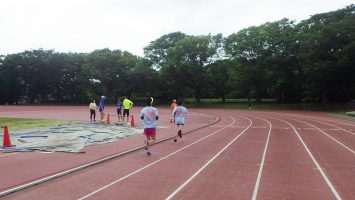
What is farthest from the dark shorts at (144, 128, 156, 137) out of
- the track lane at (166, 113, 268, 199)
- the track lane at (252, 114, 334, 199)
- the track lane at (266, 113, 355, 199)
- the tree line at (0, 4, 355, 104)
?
the tree line at (0, 4, 355, 104)

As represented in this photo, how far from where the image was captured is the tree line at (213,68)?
148 feet

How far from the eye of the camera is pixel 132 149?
38.9ft

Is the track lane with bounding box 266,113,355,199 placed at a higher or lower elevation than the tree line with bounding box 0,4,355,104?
lower

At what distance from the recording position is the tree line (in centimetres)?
4503

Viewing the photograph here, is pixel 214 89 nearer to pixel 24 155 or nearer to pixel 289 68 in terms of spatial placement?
pixel 289 68

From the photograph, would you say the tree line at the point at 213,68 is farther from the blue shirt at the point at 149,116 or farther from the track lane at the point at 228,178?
the blue shirt at the point at 149,116

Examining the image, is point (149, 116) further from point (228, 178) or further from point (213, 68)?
point (213, 68)

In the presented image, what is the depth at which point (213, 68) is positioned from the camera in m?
62.2

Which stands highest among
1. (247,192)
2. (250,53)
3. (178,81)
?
(250,53)

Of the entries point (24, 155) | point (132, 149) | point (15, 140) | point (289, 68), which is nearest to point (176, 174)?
point (132, 149)

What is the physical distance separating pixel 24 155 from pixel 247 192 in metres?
6.95

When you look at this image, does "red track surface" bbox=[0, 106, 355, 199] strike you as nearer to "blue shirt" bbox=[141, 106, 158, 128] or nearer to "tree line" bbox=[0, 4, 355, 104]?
"blue shirt" bbox=[141, 106, 158, 128]

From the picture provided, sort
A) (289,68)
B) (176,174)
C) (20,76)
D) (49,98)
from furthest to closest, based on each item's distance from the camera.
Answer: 1. (49,98)
2. (20,76)
3. (289,68)
4. (176,174)

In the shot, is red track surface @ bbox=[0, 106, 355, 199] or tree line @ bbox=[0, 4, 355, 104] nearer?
red track surface @ bbox=[0, 106, 355, 199]
